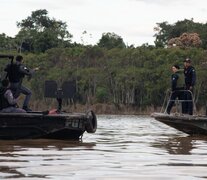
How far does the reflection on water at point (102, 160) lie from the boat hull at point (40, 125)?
0.56m

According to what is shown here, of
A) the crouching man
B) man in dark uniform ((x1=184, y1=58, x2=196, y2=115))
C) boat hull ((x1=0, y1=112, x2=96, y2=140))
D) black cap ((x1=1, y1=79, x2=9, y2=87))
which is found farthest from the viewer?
man in dark uniform ((x1=184, y1=58, x2=196, y2=115))

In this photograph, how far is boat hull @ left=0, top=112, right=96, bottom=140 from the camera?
12367 mm

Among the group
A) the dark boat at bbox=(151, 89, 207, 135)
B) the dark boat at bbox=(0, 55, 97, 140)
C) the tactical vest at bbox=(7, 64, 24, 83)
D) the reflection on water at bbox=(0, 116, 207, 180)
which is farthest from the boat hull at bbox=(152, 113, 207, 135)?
the tactical vest at bbox=(7, 64, 24, 83)

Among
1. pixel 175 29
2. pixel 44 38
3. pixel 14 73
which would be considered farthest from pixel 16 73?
pixel 175 29

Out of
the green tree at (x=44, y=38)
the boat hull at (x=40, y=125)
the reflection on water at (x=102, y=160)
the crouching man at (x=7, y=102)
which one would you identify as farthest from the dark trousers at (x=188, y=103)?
the green tree at (x=44, y=38)

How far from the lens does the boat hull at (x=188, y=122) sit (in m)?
14.2

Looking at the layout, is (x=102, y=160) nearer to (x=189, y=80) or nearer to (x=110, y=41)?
(x=189, y=80)

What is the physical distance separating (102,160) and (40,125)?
4.04 metres

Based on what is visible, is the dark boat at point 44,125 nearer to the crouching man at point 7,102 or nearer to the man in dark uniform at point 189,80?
the crouching man at point 7,102

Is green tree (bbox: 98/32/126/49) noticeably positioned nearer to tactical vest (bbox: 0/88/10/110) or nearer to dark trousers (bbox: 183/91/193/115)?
dark trousers (bbox: 183/91/193/115)

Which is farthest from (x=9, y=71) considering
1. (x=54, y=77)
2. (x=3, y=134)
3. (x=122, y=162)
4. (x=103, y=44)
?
(x=103, y=44)

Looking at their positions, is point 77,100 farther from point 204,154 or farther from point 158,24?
point 204,154

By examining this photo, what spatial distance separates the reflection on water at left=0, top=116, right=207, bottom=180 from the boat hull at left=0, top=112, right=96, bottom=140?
56 cm

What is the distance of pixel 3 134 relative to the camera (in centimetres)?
1241
